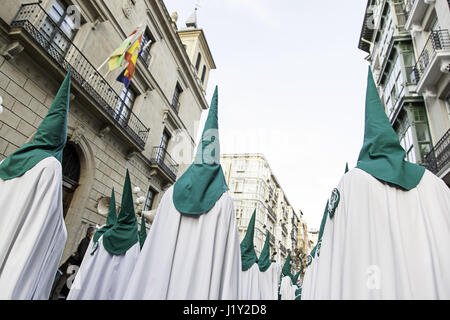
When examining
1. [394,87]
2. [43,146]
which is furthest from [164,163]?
[394,87]

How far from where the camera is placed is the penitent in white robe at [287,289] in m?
14.2

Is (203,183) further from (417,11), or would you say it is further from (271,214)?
(271,214)

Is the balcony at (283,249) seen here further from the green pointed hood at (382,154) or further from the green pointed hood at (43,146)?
the green pointed hood at (382,154)

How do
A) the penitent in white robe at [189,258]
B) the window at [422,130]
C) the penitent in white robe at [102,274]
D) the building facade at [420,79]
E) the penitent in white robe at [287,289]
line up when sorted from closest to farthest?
the penitent in white robe at [189,258], the penitent in white robe at [102,274], the building facade at [420,79], the window at [422,130], the penitent in white robe at [287,289]

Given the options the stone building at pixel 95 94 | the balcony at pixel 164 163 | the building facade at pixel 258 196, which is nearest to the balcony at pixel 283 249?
the building facade at pixel 258 196

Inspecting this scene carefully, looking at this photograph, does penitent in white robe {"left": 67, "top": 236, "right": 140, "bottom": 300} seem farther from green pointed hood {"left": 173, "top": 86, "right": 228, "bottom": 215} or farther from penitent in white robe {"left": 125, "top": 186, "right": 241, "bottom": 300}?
green pointed hood {"left": 173, "top": 86, "right": 228, "bottom": 215}

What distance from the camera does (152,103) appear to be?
15203mm

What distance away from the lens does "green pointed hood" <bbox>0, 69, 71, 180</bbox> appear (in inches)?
109

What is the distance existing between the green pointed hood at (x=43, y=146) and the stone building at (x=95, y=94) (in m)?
5.76

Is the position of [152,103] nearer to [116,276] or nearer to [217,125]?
[116,276]

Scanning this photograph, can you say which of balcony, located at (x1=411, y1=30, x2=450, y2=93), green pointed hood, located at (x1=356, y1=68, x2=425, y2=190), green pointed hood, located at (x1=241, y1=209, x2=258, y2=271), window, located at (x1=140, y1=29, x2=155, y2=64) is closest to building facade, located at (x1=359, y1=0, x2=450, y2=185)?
balcony, located at (x1=411, y1=30, x2=450, y2=93)

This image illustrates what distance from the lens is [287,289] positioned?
565 inches

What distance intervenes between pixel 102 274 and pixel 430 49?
47.0 feet
